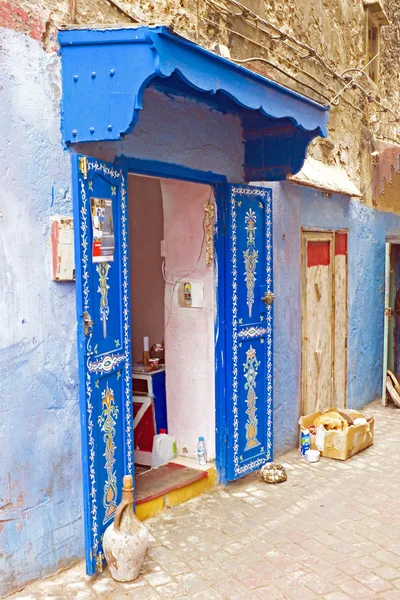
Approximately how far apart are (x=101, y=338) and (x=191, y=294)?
1.60m

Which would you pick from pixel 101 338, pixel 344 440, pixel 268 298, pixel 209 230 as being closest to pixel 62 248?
pixel 101 338

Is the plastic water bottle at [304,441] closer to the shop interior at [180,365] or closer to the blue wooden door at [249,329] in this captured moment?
the blue wooden door at [249,329]

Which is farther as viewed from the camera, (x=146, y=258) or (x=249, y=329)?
(x=146, y=258)

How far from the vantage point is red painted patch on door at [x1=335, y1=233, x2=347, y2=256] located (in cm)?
726

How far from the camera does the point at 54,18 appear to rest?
11.6 ft

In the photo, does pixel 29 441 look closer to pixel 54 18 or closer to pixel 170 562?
pixel 170 562

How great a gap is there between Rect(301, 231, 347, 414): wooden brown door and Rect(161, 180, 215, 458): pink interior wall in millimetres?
1603

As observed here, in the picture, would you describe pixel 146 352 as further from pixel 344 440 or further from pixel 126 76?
pixel 126 76

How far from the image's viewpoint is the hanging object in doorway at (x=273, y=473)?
5.40 meters

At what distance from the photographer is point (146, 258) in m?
6.11

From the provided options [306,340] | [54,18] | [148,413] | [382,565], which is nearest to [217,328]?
[148,413]

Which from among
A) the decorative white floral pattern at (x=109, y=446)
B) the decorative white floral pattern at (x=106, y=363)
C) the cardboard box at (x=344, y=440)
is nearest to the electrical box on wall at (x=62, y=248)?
the decorative white floral pattern at (x=106, y=363)

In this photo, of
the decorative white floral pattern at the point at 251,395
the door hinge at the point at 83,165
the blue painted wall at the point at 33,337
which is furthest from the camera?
the decorative white floral pattern at the point at 251,395

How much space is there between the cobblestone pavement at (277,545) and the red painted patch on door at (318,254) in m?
2.23
